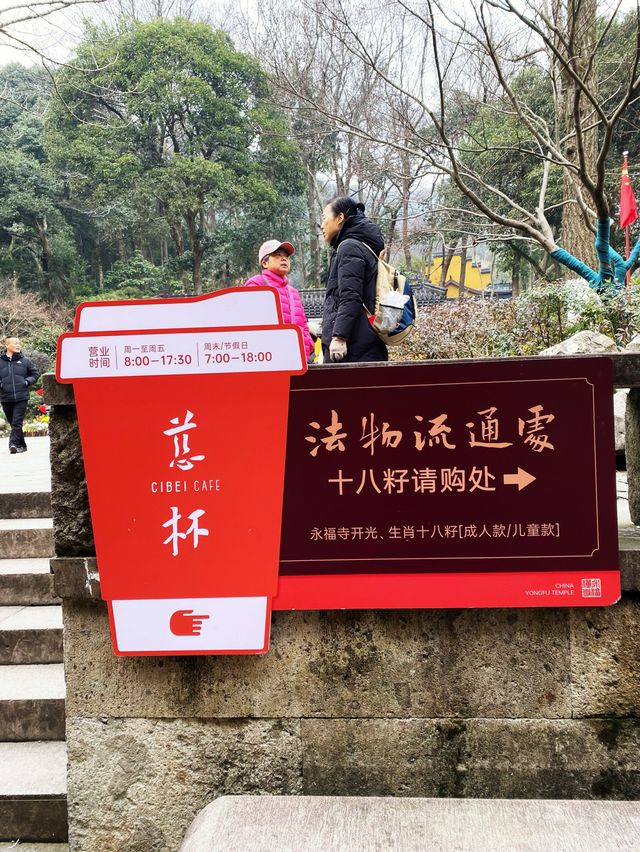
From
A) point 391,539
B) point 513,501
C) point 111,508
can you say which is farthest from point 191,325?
point 513,501

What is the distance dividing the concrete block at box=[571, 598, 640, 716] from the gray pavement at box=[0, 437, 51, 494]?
13.0ft

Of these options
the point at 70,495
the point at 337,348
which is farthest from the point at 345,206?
the point at 70,495

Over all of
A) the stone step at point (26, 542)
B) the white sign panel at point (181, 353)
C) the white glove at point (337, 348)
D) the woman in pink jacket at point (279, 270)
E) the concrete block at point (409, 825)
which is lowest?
the stone step at point (26, 542)

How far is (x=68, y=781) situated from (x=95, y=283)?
30.5 metres

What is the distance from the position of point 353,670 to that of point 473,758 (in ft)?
1.73

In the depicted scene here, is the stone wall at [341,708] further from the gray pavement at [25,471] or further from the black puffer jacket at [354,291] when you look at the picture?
the gray pavement at [25,471]

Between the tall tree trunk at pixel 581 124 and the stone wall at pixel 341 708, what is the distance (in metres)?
4.90

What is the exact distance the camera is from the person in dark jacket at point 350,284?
396 cm

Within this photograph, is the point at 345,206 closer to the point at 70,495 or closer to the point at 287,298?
the point at 287,298

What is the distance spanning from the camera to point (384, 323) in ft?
13.0

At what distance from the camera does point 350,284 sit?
3947 millimetres

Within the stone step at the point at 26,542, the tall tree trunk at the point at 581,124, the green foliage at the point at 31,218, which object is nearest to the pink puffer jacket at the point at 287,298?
the stone step at the point at 26,542

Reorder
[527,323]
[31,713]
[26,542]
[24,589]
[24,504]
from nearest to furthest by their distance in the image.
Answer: [31,713] → [24,589] → [26,542] → [24,504] → [527,323]

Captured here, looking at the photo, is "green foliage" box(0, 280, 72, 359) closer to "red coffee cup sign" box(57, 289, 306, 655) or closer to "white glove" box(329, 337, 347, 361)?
"white glove" box(329, 337, 347, 361)
